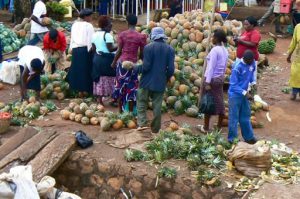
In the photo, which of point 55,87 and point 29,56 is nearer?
point 29,56

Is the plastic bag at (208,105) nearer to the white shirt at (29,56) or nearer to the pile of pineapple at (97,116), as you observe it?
the pile of pineapple at (97,116)

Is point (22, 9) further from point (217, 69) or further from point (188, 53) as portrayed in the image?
point (217, 69)

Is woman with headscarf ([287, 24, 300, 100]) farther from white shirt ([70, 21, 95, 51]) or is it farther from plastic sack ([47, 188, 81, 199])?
plastic sack ([47, 188, 81, 199])

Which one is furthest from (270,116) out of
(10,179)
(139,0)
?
(139,0)

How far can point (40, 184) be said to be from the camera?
20.0 ft

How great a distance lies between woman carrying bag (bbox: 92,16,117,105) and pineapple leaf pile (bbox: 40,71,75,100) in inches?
28.4

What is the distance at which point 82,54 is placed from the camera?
9195mm

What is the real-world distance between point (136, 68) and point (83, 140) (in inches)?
49.6

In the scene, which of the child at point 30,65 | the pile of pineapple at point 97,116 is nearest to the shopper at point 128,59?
the pile of pineapple at point 97,116

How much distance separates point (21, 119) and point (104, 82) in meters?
1.46

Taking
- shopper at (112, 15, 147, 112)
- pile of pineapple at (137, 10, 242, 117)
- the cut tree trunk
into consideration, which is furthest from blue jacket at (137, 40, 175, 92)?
the cut tree trunk

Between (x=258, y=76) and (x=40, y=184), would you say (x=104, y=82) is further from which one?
(x=258, y=76)

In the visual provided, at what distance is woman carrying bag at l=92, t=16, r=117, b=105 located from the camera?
344 inches

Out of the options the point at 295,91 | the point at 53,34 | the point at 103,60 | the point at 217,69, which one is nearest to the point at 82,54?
the point at 103,60
